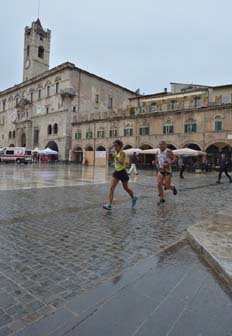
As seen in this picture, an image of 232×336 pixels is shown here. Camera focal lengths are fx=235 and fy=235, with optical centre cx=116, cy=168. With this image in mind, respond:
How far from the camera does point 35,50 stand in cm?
5666

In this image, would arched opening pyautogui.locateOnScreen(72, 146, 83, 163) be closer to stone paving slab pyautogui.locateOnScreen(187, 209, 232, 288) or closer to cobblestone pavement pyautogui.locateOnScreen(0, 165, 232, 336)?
cobblestone pavement pyautogui.locateOnScreen(0, 165, 232, 336)

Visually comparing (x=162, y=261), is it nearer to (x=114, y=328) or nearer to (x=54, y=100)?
(x=114, y=328)

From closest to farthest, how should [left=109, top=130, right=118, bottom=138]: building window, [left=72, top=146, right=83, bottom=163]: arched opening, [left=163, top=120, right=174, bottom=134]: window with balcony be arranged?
[left=163, top=120, right=174, bottom=134]: window with balcony → [left=109, top=130, right=118, bottom=138]: building window → [left=72, top=146, right=83, bottom=163]: arched opening

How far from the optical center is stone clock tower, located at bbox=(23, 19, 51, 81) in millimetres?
56406

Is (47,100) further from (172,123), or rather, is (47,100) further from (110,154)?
(172,123)

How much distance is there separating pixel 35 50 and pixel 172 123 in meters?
42.5

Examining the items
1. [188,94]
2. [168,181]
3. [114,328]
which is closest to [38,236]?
[114,328]

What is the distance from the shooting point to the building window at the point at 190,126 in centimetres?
3083

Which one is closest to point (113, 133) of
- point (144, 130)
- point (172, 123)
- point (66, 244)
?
point (144, 130)

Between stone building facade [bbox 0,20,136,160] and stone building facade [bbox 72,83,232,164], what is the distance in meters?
3.63

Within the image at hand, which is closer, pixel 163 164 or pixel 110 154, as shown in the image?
pixel 163 164

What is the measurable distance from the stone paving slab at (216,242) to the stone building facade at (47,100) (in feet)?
121

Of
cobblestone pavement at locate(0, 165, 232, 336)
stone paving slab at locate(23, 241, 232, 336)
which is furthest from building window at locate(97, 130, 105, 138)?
stone paving slab at locate(23, 241, 232, 336)

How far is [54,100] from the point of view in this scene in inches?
1850
